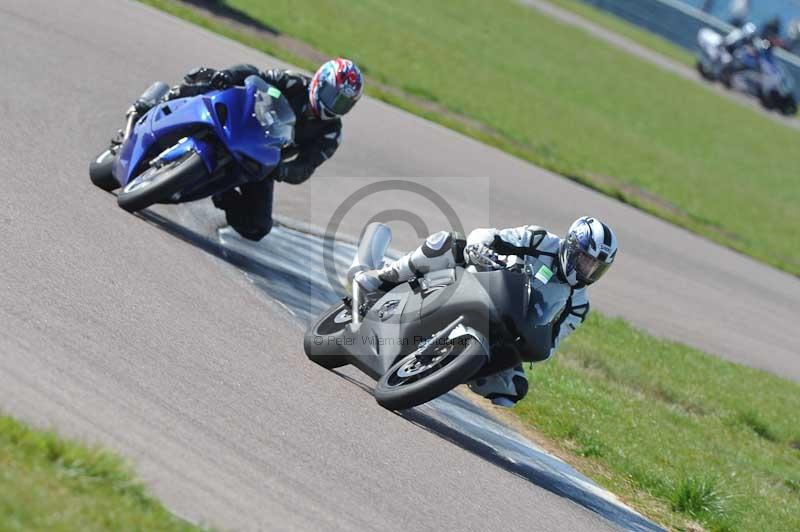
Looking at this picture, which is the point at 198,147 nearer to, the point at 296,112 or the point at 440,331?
the point at 296,112

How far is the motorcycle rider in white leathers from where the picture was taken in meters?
7.32

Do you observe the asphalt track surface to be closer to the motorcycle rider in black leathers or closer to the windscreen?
the motorcycle rider in black leathers

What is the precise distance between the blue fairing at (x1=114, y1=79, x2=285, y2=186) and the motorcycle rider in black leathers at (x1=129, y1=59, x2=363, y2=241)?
227 millimetres

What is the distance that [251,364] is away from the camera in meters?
6.75

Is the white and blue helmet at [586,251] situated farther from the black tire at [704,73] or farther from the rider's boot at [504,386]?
the black tire at [704,73]

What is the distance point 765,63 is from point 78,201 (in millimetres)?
28551

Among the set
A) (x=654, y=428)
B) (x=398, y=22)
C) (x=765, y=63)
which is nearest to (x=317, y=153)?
(x=654, y=428)

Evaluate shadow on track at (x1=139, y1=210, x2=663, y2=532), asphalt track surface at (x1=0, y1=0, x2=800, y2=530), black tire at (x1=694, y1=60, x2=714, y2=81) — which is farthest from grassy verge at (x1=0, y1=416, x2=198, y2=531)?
black tire at (x1=694, y1=60, x2=714, y2=81)

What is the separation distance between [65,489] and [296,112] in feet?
19.4

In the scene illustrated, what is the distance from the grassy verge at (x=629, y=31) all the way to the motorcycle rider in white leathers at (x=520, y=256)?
31105 mm

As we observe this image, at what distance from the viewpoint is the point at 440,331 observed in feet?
→ 23.1

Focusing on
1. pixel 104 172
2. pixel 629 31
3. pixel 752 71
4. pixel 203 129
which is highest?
pixel 203 129

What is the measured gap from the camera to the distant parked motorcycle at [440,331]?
685 centimetres

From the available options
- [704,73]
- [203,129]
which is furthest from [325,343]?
[704,73]
